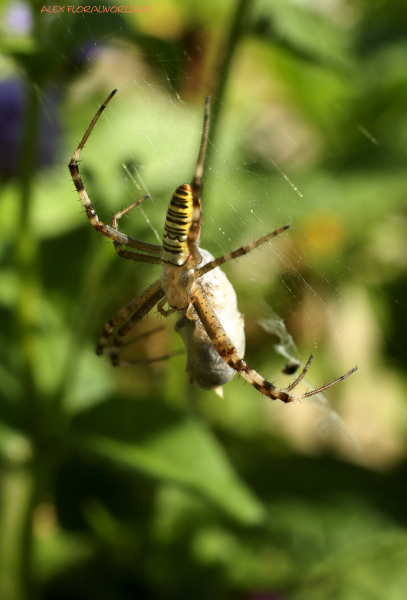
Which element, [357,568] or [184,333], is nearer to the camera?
[184,333]

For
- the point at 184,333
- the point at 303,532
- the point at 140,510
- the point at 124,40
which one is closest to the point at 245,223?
the point at 184,333

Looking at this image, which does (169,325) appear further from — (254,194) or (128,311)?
A: (254,194)

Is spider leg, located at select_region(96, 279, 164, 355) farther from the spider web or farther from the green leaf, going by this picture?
the green leaf

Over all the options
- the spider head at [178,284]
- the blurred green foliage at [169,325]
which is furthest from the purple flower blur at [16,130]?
the spider head at [178,284]

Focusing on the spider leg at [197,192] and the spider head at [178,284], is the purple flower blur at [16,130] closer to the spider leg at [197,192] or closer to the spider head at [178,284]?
the spider head at [178,284]

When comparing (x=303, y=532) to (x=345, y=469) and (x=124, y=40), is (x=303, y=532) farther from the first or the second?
(x=124, y=40)

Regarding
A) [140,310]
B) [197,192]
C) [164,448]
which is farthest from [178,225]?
[164,448]
